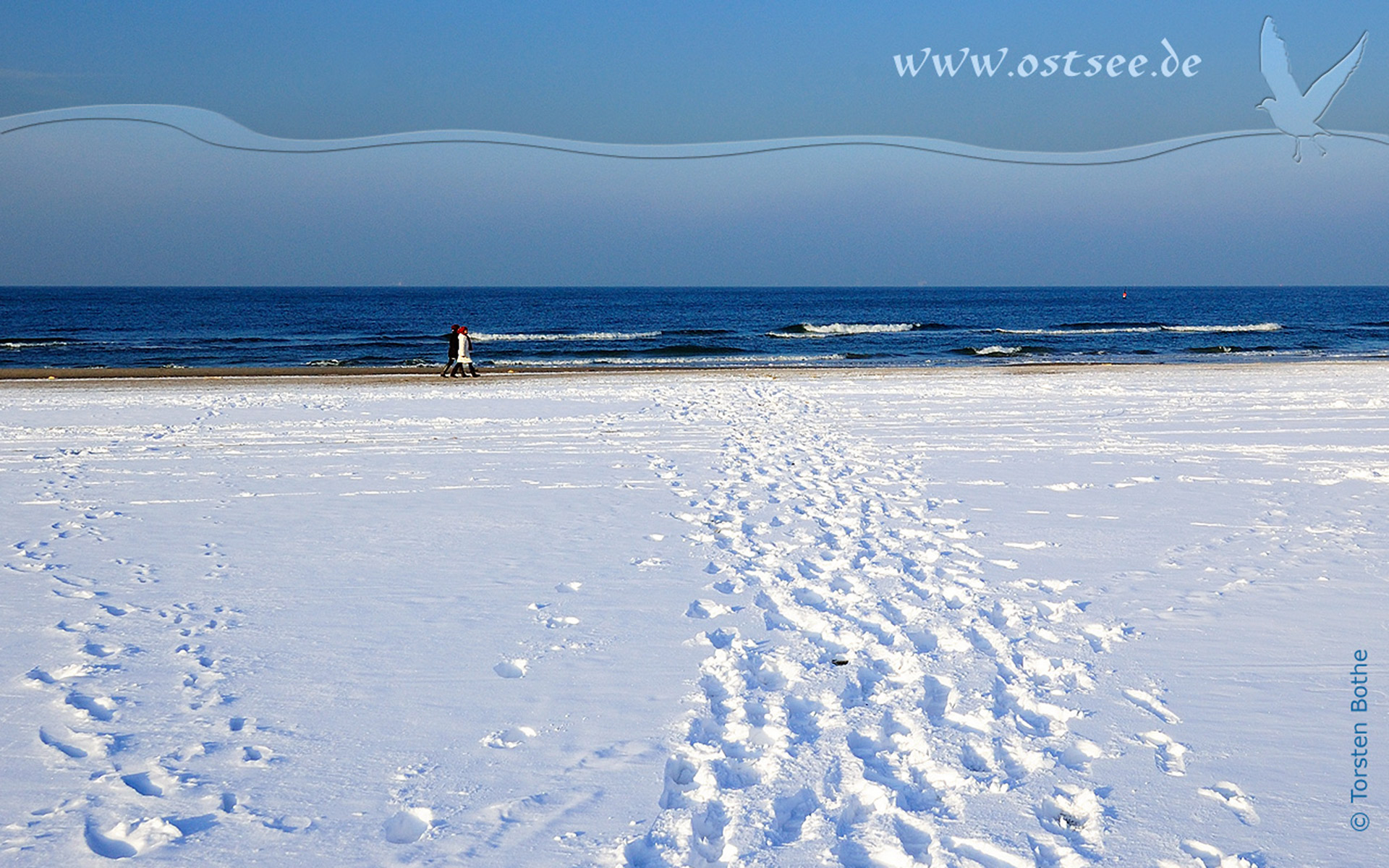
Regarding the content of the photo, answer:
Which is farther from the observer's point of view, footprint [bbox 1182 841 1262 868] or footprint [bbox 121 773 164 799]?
footprint [bbox 121 773 164 799]

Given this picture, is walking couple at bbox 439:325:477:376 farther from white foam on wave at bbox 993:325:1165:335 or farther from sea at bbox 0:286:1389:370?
white foam on wave at bbox 993:325:1165:335

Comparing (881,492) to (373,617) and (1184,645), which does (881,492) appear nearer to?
(1184,645)

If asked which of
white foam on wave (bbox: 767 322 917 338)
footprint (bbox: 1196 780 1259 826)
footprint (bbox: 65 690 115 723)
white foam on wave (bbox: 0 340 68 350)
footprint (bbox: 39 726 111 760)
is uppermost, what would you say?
white foam on wave (bbox: 767 322 917 338)

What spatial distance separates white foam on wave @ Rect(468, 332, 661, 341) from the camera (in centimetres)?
3697

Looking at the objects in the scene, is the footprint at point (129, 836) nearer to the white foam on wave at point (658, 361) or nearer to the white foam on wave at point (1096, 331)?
the white foam on wave at point (658, 361)

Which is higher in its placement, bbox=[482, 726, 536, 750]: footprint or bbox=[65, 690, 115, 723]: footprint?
bbox=[482, 726, 536, 750]: footprint

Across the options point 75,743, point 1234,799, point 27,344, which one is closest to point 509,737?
point 75,743

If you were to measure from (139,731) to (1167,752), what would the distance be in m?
3.86

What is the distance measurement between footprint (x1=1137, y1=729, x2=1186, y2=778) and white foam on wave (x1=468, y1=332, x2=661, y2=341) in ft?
112

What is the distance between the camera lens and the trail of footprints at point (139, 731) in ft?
9.63

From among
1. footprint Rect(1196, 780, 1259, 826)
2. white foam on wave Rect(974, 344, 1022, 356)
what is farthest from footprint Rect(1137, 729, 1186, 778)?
white foam on wave Rect(974, 344, 1022, 356)

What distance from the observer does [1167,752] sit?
336 cm

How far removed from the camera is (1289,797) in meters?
3.10

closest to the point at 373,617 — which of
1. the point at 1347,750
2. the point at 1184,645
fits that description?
the point at 1184,645
